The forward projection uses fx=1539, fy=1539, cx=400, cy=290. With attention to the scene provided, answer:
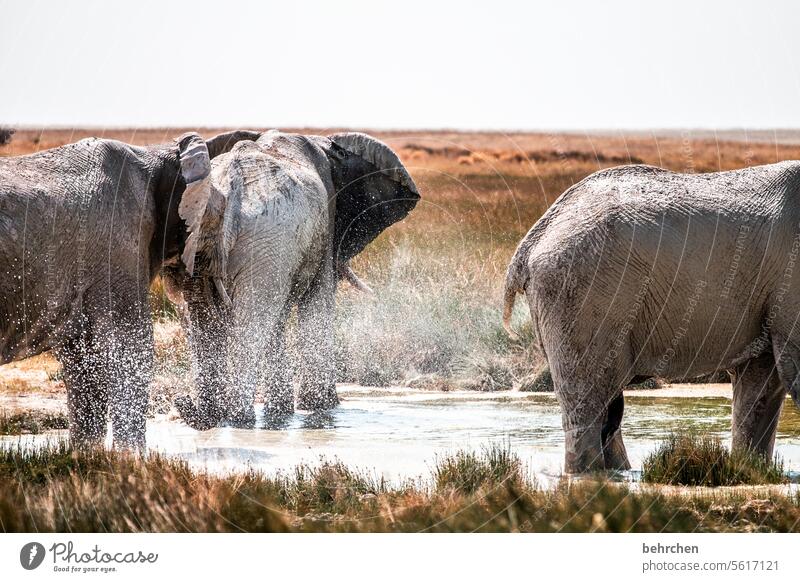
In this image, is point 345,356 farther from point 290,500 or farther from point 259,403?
point 290,500

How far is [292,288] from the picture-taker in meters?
13.2

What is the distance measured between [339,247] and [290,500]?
19.2 feet

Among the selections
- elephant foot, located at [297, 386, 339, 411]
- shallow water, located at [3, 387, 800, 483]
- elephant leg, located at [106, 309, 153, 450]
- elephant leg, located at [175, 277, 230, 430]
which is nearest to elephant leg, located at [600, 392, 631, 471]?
shallow water, located at [3, 387, 800, 483]

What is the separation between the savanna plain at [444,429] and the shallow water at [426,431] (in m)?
0.05

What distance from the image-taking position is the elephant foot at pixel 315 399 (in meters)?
13.5

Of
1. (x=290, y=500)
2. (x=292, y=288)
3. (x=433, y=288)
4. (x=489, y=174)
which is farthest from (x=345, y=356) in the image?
(x=290, y=500)

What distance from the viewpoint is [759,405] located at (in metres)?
10.4

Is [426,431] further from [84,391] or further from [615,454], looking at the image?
[84,391]

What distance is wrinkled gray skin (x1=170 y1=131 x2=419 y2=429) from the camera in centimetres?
1235

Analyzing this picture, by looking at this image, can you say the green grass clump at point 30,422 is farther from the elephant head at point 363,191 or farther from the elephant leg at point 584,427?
the elephant leg at point 584,427

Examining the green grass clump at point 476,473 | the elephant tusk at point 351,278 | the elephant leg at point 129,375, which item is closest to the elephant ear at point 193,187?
the elephant leg at point 129,375

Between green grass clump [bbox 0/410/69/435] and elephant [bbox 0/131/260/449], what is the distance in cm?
134

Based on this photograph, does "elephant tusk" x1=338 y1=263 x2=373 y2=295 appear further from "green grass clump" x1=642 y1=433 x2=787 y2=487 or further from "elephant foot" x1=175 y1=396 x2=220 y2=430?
"green grass clump" x1=642 y1=433 x2=787 y2=487

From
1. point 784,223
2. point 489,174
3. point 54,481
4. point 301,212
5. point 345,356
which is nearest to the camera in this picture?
point 54,481
